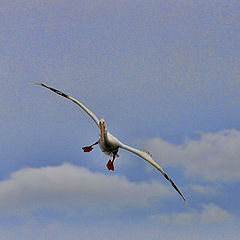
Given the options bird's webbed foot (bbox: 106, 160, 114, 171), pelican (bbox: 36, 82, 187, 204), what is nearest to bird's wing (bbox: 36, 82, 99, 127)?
pelican (bbox: 36, 82, 187, 204)

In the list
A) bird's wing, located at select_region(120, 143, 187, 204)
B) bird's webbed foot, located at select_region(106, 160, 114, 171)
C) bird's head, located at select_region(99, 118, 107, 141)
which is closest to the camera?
bird's wing, located at select_region(120, 143, 187, 204)

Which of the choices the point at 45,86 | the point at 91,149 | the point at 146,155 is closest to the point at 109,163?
the point at 91,149

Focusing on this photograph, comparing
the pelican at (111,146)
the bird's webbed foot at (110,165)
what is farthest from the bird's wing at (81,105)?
the bird's webbed foot at (110,165)

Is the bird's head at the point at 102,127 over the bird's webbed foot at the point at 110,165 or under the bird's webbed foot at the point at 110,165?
over

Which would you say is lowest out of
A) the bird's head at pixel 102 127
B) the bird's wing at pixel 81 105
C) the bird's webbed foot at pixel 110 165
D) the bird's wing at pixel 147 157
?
the bird's wing at pixel 147 157

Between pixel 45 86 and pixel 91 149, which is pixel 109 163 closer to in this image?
pixel 91 149

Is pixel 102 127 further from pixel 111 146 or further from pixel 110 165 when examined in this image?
pixel 110 165

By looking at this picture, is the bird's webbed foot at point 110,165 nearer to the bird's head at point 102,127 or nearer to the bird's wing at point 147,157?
the bird's wing at point 147,157

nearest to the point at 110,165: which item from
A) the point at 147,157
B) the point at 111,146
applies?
the point at 111,146

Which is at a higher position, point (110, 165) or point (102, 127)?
point (102, 127)

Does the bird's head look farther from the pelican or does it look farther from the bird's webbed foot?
the bird's webbed foot

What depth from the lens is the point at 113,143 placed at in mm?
35844

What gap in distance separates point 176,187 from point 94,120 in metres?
7.72

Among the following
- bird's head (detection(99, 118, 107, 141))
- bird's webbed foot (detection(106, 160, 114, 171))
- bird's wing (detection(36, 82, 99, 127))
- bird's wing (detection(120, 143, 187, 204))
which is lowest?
bird's wing (detection(120, 143, 187, 204))
